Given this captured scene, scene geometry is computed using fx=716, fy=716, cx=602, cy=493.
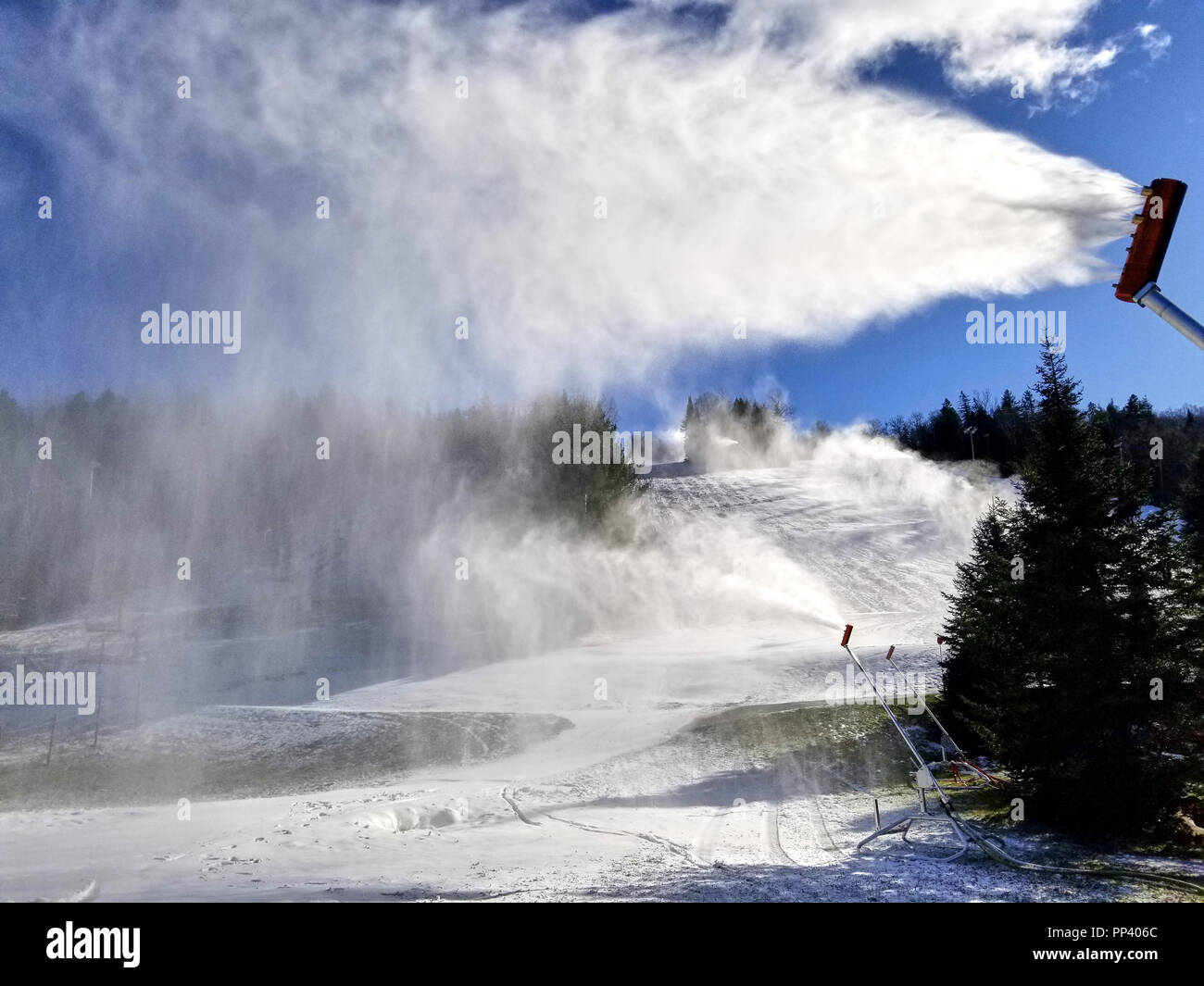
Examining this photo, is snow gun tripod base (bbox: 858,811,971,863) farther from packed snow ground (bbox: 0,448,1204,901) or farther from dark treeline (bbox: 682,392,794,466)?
dark treeline (bbox: 682,392,794,466)

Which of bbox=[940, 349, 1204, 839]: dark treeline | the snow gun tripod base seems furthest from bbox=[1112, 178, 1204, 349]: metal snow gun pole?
the snow gun tripod base

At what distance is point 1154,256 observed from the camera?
7359 millimetres

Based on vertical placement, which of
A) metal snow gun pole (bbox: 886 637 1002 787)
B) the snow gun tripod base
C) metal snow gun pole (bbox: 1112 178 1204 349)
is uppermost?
metal snow gun pole (bbox: 1112 178 1204 349)

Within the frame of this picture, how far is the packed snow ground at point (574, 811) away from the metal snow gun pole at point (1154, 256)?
7.72m

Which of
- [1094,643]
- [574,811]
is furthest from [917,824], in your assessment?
[574,811]

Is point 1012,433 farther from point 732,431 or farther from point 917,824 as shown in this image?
point 917,824

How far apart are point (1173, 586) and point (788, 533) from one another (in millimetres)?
57185

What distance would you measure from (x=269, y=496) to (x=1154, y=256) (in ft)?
276

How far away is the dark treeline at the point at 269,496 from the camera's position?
58.9 m

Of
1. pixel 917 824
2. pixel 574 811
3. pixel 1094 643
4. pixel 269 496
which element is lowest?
pixel 574 811

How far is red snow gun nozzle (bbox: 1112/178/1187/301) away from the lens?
7047mm

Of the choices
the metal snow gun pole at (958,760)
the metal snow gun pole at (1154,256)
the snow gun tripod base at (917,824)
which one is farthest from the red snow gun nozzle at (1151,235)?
the metal snow gun pole at (958,760)

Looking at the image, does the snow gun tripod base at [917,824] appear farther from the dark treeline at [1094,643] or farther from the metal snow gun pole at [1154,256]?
the metal snow gun pole at [1154,256]
